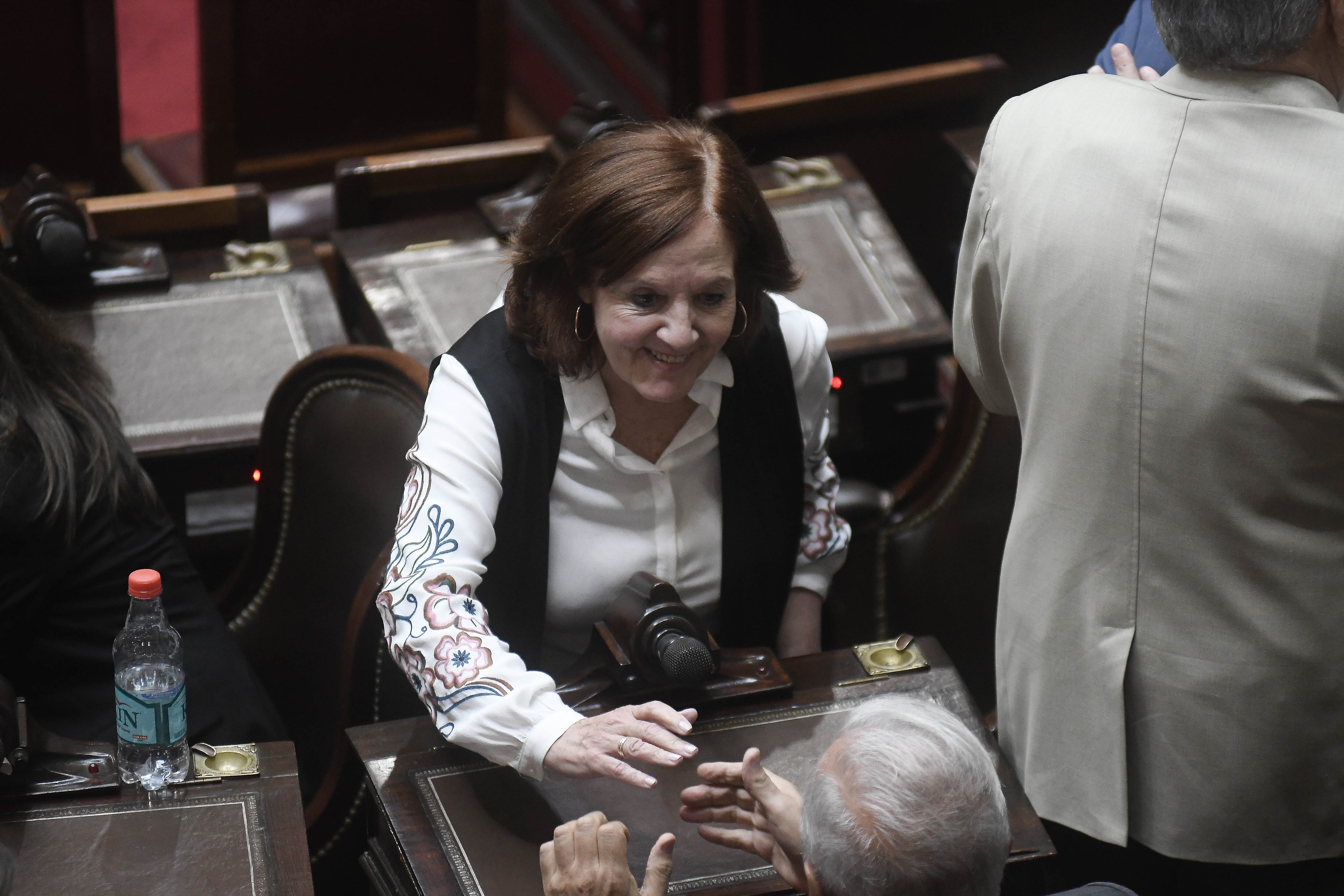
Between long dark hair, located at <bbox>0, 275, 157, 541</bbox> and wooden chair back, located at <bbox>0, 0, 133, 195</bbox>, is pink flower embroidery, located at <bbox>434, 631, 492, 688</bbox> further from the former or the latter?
wooden chair back, located at <bbox>0, 0, 133, 195</bbox>

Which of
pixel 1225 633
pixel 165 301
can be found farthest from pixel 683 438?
pixel 165 301

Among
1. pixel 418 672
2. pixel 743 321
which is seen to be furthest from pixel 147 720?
pixel 743 321

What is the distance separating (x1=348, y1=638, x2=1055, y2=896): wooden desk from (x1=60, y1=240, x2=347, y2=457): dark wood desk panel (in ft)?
3.03

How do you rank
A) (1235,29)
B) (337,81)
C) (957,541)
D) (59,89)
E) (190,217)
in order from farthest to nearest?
(337,81) < (59,89) < (190,217) < (957,541) < (1235,29)

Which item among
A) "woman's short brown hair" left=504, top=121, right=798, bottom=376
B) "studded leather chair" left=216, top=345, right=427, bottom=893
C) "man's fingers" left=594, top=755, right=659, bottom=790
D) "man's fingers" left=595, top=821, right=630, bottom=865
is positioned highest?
"woman's short brown hair" left=504, top=121, right=798, bottom=376

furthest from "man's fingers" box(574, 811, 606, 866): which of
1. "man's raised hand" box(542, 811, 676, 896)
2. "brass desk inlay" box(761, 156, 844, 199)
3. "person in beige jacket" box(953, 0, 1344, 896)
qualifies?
"brass desk inlay" box(761, 156, 844, 199)

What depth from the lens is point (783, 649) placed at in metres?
2.08

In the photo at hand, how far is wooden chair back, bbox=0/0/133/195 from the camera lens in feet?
11.2

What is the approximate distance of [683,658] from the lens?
1.69 metres

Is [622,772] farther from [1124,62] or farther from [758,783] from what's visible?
[1124,62]

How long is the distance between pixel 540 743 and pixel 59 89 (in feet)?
8.23

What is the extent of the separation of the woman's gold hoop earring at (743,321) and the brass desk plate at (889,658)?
404mm

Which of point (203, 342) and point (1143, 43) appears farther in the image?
point (203, 342)

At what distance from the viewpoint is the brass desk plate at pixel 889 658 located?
6.00 feet
